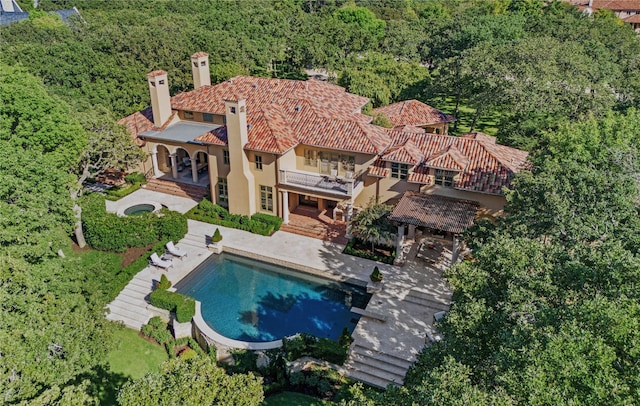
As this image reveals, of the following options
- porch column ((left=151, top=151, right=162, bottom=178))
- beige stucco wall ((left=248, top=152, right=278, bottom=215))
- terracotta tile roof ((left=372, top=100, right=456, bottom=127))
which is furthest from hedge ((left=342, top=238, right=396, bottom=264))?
porch column ((left=151, top=151, right=162, bottom=178))

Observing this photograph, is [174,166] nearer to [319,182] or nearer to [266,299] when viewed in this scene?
[319,182]

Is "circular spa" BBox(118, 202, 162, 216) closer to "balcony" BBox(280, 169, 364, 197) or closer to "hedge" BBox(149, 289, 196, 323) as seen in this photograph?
"balcony" BBox(280, 169, 364, 197)

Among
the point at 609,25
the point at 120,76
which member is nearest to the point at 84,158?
the point at 120,76

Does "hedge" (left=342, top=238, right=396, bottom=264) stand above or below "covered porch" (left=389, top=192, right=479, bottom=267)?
below

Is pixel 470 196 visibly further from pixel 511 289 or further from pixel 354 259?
pixel 511 289

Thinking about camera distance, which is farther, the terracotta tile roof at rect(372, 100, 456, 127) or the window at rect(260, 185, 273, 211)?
the terracotta tile roof at rect(372, 100, 456, 127)

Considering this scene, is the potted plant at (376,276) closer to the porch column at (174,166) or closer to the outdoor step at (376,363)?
the outdoor step at (376,363)

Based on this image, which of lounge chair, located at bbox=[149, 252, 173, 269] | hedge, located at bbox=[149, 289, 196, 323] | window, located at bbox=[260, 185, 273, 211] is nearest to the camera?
hedge, located at bbox=[149, 289, 196, 323]

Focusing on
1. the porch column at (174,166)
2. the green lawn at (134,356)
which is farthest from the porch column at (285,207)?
the green lawn at (134,356)
